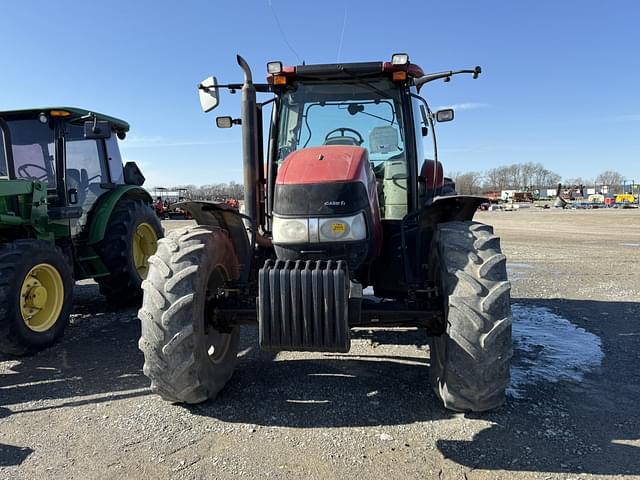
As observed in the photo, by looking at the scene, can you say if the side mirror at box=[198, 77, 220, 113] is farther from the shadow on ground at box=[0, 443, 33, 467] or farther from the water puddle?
the water puddle

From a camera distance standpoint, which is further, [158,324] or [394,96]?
[394,96]

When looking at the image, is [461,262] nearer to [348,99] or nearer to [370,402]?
[370,402]

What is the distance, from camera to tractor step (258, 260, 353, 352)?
2.82 m

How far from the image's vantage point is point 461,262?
3.03 metres

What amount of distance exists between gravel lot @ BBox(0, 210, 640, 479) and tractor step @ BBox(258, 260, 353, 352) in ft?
1.93

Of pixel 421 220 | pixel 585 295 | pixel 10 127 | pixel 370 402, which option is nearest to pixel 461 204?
pixel 421 220

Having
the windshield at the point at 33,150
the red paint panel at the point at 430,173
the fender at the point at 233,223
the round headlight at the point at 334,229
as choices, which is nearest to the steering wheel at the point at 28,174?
the windshield at the point at 33,150

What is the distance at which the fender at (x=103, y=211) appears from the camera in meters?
6.07

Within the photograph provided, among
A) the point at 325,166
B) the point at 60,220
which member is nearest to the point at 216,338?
the point at 325,166

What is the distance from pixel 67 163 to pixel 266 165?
3.22 meters

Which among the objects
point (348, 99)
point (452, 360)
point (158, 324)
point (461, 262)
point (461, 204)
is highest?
point (348, 99)

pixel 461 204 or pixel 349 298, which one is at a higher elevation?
pixel 461 204

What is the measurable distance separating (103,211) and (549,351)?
5.25 meters

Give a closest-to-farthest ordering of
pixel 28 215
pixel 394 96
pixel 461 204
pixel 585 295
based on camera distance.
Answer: pixel 461 204 → pixel 394 96 → pixel 28 215 → pixel 585 295
